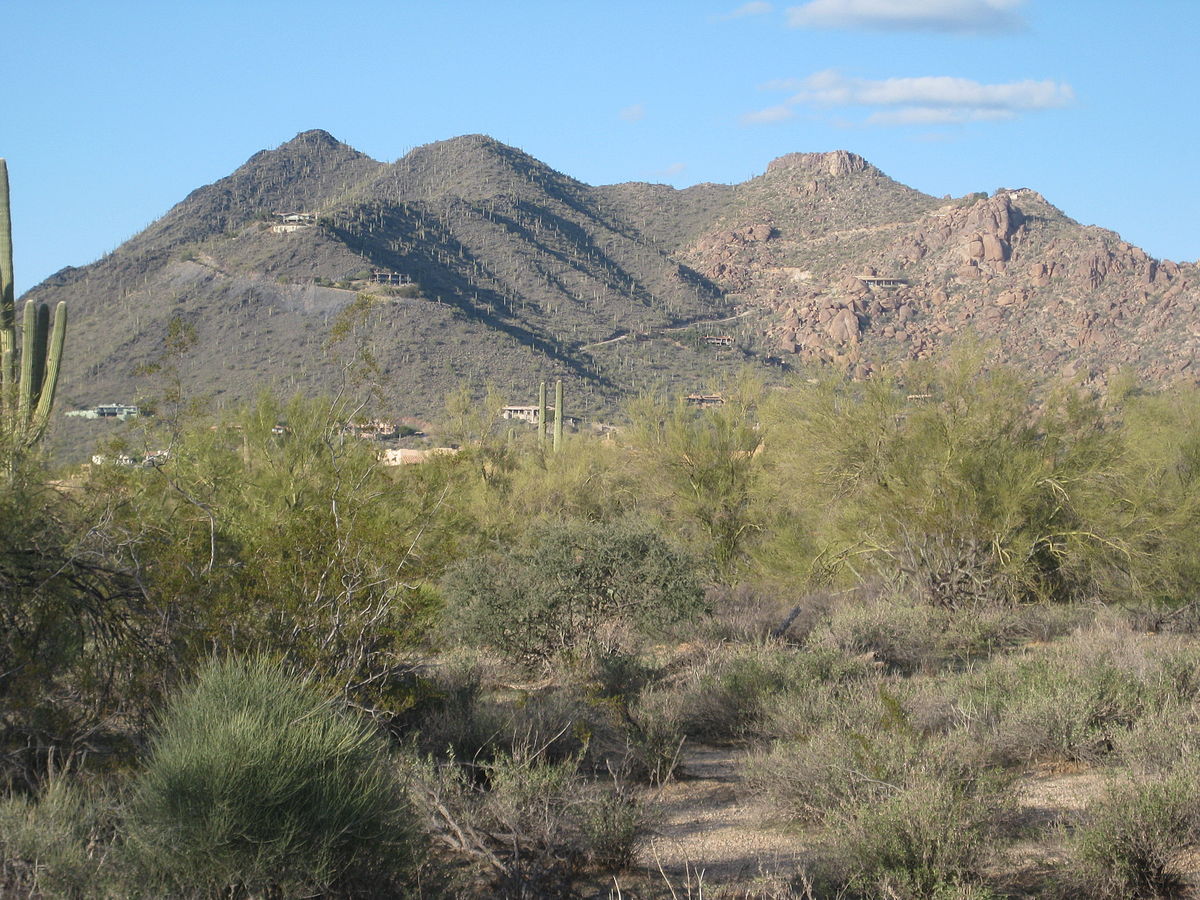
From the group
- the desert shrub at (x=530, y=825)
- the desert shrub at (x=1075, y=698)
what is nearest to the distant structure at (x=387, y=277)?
the desert shrub at (x=1075, y=698)

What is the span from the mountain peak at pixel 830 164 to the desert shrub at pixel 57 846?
101885mm

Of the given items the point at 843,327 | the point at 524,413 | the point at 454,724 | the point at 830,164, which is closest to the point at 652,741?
the point at 454,724

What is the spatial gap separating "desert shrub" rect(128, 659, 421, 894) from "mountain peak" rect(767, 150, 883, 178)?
101601 mm

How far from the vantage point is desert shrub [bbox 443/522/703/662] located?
38.1ft

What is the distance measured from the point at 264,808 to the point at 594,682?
6145 mm

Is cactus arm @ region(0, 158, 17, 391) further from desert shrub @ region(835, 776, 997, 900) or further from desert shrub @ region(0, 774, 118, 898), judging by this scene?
desert shrub @ region(835, 776, 997, 900)

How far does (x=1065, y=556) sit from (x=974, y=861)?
11695mm

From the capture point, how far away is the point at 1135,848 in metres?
5.20

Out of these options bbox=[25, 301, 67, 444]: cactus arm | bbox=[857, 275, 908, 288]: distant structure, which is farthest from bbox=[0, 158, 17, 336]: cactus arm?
bbox=[857, 275, 908, 288]: distant structure

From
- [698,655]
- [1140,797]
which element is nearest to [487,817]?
[1140,797]

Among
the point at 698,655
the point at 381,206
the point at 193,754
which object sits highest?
the point at 381,206

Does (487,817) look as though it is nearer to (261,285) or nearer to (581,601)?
(581,601)

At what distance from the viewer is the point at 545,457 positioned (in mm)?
30094

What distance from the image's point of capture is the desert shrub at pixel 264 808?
427 centimetres
